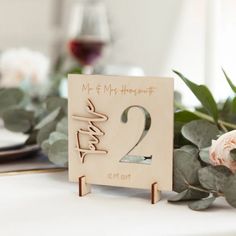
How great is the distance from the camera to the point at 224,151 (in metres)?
0.76

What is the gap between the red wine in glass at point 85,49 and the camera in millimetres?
2150

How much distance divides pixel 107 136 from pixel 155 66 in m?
1.99

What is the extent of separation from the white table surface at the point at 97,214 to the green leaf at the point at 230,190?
0.02 m

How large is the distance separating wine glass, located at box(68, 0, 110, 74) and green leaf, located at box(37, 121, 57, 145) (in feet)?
3.53

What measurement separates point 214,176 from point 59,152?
0.81ft

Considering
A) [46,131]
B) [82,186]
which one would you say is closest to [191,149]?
[82,186]

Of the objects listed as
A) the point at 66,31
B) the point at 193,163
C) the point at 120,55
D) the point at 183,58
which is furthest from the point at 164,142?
the point at 66,31

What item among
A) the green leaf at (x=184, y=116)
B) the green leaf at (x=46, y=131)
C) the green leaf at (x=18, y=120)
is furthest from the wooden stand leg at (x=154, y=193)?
the green leaf at (x=18, y=120)

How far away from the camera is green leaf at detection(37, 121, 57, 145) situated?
1.02m

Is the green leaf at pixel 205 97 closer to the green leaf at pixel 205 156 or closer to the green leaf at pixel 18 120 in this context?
the green leaf at pixel 205 156

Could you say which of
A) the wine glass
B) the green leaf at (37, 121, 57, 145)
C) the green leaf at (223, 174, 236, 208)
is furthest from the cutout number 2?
the wine glass

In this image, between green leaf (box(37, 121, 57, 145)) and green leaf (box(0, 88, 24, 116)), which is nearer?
green leaf (box(37, 121, 57, 145))

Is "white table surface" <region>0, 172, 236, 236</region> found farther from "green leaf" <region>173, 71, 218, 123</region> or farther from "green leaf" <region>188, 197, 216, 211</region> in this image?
"green leaf" <region>173, 71, 218, 123</region>

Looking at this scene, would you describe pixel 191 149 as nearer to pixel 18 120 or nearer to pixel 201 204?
pixel 201 204
